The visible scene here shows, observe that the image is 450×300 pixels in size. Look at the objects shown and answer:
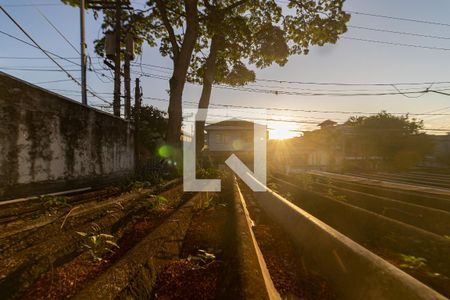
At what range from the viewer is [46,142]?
7488mm

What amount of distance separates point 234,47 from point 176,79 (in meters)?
6.88

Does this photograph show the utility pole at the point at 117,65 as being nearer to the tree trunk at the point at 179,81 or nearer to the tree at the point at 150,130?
the tree at the point at 150,130

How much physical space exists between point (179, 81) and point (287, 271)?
1060 centimetres

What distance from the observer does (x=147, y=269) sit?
2.23 m

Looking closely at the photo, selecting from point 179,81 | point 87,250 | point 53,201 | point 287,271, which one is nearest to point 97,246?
point 87,250

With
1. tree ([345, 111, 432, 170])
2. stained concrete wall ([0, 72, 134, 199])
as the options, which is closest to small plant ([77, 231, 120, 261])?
stained concrete wall ([0, 72, 134, 199])

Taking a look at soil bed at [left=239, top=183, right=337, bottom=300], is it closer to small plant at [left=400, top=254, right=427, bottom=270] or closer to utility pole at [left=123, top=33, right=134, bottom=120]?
small plant at [left=400, top=254, right=427, bottom=270]

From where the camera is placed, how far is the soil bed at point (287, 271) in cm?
252

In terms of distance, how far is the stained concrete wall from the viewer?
642 cm

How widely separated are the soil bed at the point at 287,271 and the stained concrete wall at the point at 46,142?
18.4 feet

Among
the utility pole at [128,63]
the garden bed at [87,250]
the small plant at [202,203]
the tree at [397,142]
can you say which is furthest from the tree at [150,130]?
the tree at [397,142]

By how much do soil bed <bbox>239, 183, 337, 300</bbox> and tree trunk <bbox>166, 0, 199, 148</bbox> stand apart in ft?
26.9

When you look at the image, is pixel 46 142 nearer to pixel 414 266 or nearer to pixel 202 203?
pixel 202 203

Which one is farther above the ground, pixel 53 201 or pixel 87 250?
pixel 53 201
